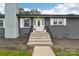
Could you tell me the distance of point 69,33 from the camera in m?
11.1

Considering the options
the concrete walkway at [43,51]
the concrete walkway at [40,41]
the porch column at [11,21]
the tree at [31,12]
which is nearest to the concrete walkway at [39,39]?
the concrete walkway at [40,41]

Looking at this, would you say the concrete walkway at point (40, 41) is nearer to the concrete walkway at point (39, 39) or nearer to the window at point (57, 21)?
the concrete walkway at point (39, 39)

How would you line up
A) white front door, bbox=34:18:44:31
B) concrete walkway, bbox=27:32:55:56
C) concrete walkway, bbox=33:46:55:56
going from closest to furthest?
1. concrete walkway, bbox=33:46:55:56
2. concrete walkway, bbox=27:32:55:56
3. white front door, bbox=34:18:44:31

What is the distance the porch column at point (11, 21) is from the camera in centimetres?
1109

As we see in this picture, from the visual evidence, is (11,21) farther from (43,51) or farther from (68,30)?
(68,30)

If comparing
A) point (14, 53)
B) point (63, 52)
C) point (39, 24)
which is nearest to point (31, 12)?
point (39, 24)

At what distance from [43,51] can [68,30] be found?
41.9 inches

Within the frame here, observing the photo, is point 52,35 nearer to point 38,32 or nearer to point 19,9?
point 38,32

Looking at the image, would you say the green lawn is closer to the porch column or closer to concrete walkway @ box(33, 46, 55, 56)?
concrete walkway @ box(33, 46, 55, 56)

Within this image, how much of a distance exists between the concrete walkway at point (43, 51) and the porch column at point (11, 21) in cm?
82

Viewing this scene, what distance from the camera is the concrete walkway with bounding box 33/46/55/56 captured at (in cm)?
1082

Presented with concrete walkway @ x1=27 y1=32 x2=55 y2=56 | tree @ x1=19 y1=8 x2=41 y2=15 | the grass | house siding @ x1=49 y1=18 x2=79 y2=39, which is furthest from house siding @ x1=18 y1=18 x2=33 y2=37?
the grass

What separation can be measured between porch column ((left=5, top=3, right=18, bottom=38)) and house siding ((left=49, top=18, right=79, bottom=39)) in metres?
1.15

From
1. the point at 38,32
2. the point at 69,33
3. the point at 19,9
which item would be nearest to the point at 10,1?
the point at 19,9
